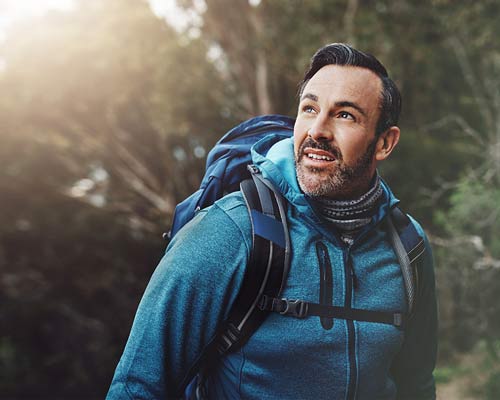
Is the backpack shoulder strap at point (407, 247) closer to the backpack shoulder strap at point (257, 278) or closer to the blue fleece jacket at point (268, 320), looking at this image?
the blue fleece jacket at point (268, 320)

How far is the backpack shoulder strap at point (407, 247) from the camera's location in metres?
1.63

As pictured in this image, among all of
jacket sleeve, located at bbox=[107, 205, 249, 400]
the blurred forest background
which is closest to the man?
jacket sleeve, located at bbox=[107, 205, 249, 400]

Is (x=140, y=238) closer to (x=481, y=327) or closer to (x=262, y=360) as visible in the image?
(x=481, y=327)

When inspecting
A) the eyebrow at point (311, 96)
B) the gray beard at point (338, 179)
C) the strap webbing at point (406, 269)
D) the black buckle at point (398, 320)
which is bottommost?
the black buckle at point (398, 320)

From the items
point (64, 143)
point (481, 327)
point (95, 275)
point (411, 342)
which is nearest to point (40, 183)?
point (64, 143)

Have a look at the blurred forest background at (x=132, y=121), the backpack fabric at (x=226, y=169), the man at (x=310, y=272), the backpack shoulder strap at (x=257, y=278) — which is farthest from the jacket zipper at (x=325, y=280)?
the blurred forest background at (x=132, y=121)

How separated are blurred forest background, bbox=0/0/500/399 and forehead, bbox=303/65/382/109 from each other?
6870mm

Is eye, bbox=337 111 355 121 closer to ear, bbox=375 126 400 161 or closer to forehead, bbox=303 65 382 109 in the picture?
forehead, bbox=303 65 382 109

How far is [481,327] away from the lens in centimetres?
577

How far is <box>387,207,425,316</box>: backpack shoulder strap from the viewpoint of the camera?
1632mm

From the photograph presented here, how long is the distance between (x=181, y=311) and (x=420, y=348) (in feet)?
2.90

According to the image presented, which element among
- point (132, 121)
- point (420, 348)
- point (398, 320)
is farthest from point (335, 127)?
point (132, 121)

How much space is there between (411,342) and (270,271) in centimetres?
67

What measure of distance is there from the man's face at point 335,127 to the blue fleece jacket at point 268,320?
6cm
